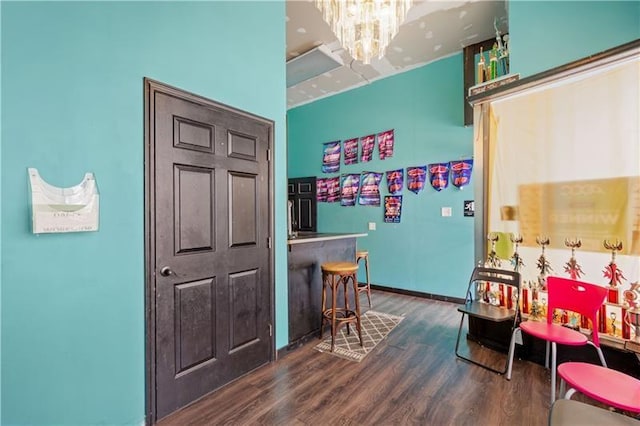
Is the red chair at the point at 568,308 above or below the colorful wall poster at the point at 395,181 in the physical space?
below

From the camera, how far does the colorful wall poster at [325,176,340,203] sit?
19.0 ft

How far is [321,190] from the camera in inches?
239

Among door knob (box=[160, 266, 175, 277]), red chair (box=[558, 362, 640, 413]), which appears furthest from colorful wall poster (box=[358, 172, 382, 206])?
door knob (box=[160, 266, 175, 277])

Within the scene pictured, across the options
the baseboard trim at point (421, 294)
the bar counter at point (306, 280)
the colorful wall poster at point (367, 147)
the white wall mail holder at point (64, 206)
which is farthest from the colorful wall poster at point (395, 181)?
the white wall mail holder at point (64, 206)

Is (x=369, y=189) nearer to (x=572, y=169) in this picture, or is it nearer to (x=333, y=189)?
(x=333, y=189)

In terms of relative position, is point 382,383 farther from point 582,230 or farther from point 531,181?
point 531,181

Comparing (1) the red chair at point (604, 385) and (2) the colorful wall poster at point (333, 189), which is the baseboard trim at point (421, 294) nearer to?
(2) the colorful wall poster at point (333, 189)

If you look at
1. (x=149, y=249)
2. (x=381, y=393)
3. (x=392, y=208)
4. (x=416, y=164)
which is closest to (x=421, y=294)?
(x=392, y=208)

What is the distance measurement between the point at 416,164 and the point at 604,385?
3.68 meters

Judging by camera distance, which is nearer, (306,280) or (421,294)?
(306,280)

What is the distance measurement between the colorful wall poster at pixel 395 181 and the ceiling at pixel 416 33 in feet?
5.50

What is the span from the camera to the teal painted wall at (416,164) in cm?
436

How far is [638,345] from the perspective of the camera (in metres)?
1.89

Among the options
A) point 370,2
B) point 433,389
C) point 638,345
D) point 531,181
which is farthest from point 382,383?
point 370,2
